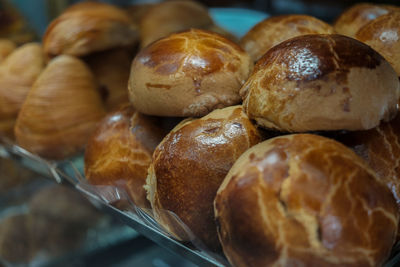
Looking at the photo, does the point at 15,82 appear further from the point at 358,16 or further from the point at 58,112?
the point at 358,16

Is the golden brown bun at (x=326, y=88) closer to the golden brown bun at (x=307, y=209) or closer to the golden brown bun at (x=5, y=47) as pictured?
the golden brown bun at (x=307, y=209)

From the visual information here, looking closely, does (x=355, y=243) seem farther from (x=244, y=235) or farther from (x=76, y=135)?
(x=76, y=135)

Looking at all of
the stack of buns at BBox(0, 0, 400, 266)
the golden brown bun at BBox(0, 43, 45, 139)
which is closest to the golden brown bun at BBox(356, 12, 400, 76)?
the stack of buns at BBox(0, 0, 400, 266)

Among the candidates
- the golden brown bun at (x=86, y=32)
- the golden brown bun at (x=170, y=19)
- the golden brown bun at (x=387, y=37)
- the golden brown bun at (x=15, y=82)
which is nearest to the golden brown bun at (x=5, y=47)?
the golden brown bun at (x=15, y=82)

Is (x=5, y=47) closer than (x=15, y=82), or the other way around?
(x=15, y=82)

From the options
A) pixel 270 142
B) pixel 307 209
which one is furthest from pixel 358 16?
pixel 307 209

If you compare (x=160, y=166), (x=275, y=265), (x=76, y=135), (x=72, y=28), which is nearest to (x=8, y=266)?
(x=76, y=135)

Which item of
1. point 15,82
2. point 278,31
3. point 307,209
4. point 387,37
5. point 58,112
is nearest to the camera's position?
point 307,209
